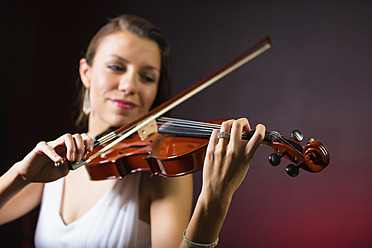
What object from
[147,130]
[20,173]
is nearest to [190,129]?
[147,130]

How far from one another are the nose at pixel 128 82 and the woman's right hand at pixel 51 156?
320mm

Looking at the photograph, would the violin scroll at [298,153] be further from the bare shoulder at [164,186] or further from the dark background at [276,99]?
the dark background at [276,99]

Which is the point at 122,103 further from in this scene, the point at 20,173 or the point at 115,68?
the point at 20,173

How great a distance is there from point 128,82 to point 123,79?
0.02 metres

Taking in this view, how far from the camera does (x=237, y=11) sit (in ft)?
4.19

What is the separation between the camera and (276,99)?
1.18 m

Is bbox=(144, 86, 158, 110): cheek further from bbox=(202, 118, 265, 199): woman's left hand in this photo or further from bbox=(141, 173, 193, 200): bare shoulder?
bbox=(202, 118, 265, 199): woman's left hand

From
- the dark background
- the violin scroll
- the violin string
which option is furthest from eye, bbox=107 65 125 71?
the violin scroll

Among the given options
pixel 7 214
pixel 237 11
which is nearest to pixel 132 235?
pixel 7 214

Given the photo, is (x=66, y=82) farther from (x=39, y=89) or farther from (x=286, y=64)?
(x=286, y=64)

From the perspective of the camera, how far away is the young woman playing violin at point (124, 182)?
2.43 ft

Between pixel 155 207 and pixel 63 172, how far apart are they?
245mm

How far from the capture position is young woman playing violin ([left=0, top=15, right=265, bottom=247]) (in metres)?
0.74

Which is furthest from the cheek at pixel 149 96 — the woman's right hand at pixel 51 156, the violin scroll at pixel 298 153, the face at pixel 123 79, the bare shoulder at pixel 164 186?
the violin scroll at pixel 298 153
